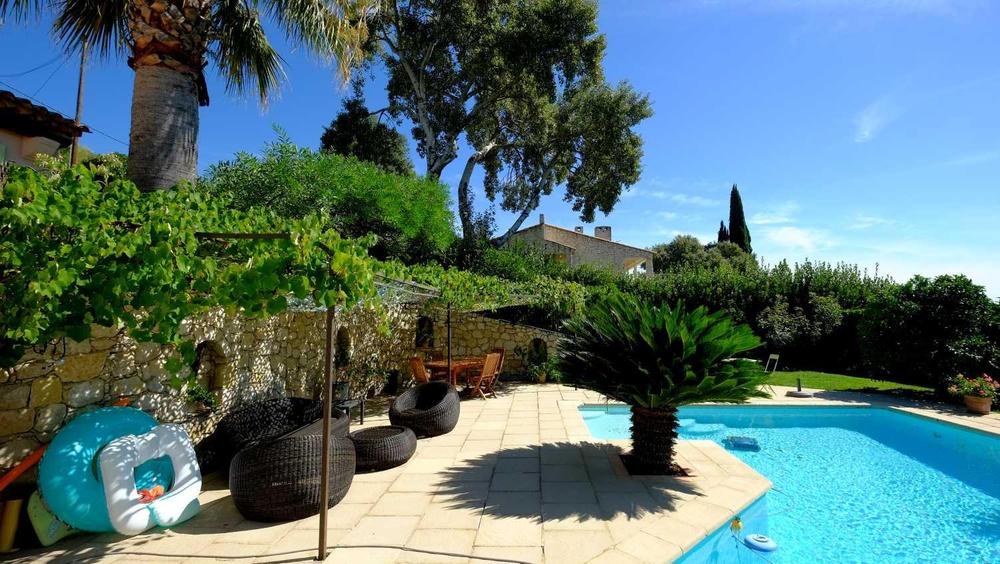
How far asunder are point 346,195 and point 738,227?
34803 mm

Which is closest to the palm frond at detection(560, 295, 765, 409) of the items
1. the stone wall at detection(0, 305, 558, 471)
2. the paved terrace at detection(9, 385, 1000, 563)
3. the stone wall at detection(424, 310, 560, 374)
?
the paved terrace at detection(9, 385, 1000, 563)

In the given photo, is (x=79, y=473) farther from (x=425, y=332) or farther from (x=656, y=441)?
(x=425, y=332)

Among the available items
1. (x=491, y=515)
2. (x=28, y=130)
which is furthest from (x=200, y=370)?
(x=28, y=130)

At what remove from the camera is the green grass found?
1162cm

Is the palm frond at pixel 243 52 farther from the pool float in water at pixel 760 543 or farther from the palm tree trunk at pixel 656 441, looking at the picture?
the pool float in water at pixel 760 543

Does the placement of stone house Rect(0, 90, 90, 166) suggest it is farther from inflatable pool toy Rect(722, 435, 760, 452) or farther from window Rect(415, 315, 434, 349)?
inflatable pool toy Rect(722, 435, 760, 452)

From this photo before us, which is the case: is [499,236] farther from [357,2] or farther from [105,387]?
[105,387]

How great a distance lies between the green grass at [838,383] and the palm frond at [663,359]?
7.15m

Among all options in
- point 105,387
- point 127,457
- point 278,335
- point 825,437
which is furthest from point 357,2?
point 825,437

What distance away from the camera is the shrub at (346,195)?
11.0 m

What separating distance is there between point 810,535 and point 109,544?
19.9 feet

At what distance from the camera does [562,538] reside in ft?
11.8

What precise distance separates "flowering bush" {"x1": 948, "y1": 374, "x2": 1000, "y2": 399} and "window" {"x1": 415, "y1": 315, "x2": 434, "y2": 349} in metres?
11.8

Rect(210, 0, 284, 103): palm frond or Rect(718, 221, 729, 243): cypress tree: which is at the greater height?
Rect(718, 221, 729, 243): cypress tree
